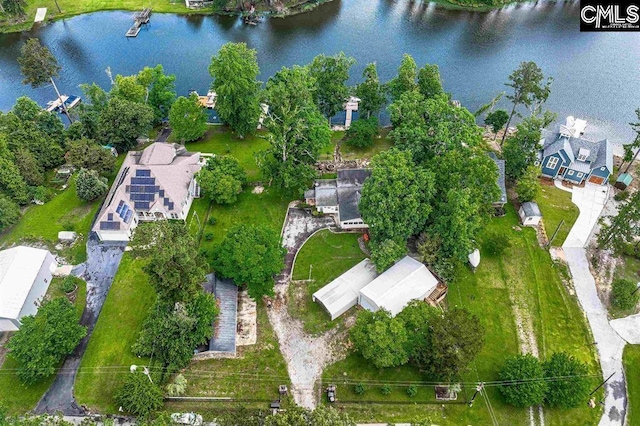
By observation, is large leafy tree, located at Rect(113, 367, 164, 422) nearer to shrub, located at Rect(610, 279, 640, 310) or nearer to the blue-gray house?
shrub, located at Rect(610, 279, 640, 310)

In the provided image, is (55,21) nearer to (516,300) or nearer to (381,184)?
(381,184)

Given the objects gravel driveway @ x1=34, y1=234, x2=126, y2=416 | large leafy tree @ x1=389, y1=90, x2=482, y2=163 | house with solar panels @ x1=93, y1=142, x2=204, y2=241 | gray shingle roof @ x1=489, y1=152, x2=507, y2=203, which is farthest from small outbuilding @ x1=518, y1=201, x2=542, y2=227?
gravel driveway @ x1=34, y1=234, x2=126, y2=416

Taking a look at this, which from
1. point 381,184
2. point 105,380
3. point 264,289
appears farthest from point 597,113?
point 105,380

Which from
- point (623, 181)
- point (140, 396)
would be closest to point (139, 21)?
point (140, 396)

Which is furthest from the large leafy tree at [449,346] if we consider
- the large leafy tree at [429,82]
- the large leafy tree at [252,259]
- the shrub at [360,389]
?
the large leafy tree at [429,82]

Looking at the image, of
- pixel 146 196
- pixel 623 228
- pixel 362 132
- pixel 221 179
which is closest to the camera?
pixel 623 228

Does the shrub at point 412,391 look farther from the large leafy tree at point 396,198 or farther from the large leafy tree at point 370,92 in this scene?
the large leafy tree at point 370,92

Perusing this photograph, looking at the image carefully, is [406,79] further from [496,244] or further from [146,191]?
[146,191]
